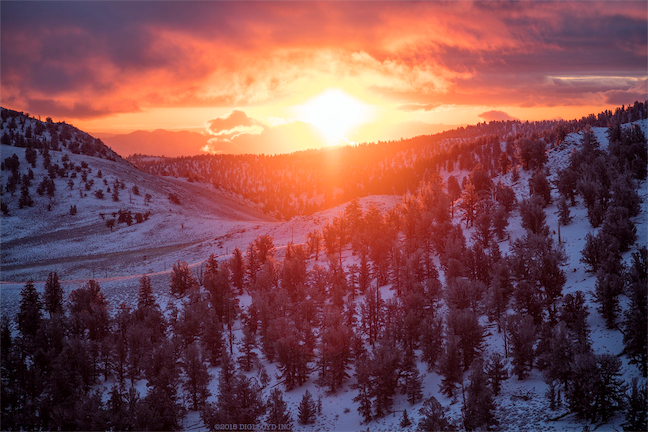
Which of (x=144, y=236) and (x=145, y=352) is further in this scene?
(x=144, y=236)

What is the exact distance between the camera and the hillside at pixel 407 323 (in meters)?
36.5

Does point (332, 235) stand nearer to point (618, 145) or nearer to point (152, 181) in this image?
point (618, 145)

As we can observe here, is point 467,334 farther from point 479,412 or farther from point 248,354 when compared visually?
point 248,354

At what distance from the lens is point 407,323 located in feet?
169

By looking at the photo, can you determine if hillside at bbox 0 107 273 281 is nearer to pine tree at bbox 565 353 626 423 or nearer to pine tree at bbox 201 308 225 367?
pine tree at bbox 201 308 225 367

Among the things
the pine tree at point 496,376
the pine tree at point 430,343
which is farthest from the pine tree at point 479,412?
the pine tree at point 430,343

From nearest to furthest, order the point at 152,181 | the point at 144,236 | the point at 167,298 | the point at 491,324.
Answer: the point at 491,324, the point at 167,298, the point at 144,236, the point at 152,181

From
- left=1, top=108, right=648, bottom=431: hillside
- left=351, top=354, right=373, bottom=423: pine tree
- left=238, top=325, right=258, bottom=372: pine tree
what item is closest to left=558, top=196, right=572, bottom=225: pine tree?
left=1, top=108, right=648, bottom=431: hillside

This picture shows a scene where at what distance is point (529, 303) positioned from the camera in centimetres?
4625

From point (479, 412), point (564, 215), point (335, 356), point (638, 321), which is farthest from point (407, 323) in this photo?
point (564, 215)

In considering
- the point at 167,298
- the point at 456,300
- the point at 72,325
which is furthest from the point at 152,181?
the point at 456,300

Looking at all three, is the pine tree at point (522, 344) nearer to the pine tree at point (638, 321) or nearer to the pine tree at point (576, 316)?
the pine tree at point (576, 316)

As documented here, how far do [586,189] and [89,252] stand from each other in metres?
134

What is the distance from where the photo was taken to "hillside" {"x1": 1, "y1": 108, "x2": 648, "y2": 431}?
3653cm
